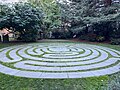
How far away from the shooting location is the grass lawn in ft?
12.7

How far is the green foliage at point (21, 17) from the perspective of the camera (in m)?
9.70

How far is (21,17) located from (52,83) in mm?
6945

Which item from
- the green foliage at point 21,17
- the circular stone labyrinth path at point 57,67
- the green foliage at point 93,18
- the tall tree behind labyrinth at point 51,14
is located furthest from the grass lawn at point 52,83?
the tall tree behind labyrinth at point 51,14

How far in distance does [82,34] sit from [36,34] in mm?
4566

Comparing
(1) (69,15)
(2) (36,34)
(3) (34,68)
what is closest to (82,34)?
(1) (69,15)

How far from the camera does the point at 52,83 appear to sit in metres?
4.14

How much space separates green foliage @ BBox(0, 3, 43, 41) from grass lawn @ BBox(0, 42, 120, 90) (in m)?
5.95

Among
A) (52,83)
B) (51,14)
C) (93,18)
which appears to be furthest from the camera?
(51,14)

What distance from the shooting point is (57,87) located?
154 inches

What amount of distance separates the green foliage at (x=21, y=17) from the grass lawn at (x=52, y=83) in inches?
234

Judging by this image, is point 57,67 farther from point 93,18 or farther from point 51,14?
point 51,14

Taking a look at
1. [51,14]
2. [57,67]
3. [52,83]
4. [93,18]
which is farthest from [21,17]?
[52,83]

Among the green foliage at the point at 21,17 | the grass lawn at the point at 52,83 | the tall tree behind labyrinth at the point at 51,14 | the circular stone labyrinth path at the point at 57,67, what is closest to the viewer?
the grass lawn at the point at 52,83

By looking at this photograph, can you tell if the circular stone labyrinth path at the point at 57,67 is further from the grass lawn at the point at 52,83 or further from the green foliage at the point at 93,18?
the green foliage at the point at 93,18
